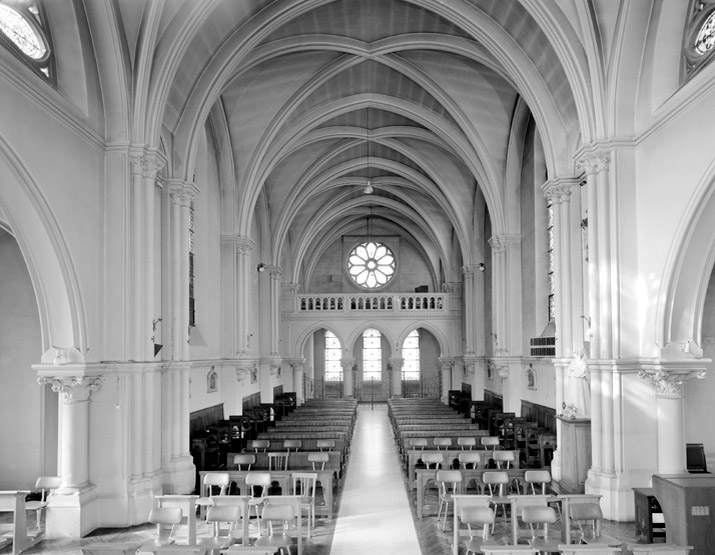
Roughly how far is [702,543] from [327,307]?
30.5 meters

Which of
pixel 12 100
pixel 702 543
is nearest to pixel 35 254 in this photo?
pixel 12 100

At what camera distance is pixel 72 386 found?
11797 mm

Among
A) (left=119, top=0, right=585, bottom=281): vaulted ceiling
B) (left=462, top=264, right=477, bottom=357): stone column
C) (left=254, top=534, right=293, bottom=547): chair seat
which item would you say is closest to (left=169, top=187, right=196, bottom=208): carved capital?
(left=119, top=0, right=585, bottom=281): vaulted ceiling

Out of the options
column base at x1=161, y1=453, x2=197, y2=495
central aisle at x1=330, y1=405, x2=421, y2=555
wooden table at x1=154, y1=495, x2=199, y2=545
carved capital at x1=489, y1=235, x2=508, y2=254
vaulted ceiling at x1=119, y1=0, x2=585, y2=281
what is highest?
vaulted ceiling at x1=119, y1=0, x2=585, y2=281

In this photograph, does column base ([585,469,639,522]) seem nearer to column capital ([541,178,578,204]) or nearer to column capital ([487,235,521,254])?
column capital ([541,178,578,204])

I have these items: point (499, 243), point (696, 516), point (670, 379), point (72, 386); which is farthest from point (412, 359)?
point (696, 516)

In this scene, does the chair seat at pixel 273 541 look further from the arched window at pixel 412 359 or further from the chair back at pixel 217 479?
the arched window at pixel 412 359

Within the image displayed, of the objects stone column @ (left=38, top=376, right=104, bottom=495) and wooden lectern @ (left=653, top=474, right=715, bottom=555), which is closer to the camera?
wooden lectern @ (left=653, top=474, right=715, bottom=555)

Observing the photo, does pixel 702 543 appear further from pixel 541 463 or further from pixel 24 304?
pixel 24 304

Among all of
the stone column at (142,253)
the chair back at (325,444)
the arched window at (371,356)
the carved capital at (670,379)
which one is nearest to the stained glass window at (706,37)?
the carved capital at (670,379)

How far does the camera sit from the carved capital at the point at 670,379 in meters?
11.6

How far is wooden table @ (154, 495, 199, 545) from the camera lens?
9.74 metres

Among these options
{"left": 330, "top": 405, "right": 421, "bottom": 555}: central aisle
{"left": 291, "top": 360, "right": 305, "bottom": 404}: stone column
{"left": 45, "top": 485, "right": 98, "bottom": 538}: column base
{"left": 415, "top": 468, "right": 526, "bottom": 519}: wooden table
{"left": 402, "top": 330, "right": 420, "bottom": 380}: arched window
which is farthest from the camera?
{"left": 402, "top": 330, "right": 420, "bottom": 380}: arched window

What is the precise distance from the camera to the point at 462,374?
122 feet
